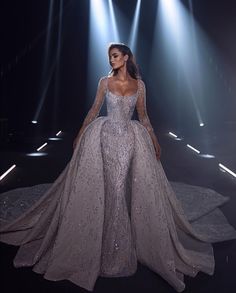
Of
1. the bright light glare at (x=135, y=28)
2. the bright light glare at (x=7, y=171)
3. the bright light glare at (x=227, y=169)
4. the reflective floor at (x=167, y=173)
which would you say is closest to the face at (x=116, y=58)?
the reflective floor at (x=167, y=173)

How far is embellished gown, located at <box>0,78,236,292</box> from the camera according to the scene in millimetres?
2209

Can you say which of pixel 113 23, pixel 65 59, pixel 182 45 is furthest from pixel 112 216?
pixel 65 59

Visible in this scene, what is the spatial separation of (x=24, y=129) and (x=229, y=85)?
6.21 meters

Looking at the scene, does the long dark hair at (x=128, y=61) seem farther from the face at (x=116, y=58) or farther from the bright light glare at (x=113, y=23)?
the bright light glare at (x=113, y=23)


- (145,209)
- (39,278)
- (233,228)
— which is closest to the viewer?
(39,278)

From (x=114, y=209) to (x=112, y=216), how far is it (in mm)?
49

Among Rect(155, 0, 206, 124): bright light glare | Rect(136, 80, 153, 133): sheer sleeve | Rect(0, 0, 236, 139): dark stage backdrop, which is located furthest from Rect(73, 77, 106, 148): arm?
Rect(155, 0, 206, 124): bright light glare

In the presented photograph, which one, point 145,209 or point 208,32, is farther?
point 208,32

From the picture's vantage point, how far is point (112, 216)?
7.84 ft

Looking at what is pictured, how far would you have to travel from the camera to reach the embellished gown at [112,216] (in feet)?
7.25

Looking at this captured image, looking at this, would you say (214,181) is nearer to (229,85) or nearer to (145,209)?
(145,209)

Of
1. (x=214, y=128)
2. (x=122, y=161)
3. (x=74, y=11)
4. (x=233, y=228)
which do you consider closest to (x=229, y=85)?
(x=214, y=128)

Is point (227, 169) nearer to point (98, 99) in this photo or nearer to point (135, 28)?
point (98, 99)

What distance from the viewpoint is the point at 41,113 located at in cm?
1091
